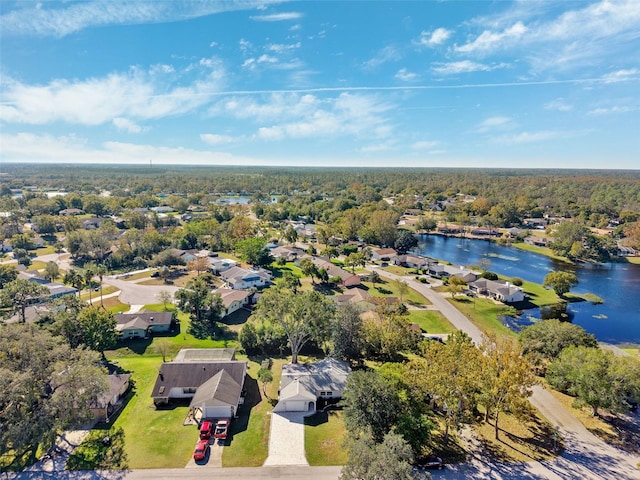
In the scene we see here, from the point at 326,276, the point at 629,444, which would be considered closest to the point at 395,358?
the point at 629,444

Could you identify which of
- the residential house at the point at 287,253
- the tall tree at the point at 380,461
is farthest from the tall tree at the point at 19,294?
the residential house at the point at 287,253

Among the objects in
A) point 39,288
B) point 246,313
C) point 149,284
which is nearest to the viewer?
point 39,288

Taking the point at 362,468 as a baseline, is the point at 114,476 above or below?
below

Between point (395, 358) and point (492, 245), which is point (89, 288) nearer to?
point (395, 358)

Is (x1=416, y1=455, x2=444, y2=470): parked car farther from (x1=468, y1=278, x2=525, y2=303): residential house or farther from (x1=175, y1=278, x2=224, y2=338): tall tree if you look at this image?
(x1=468, y1=278, x2=525, y2=303): residential house

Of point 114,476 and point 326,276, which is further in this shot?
point 326,276

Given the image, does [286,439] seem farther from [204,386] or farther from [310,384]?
[204,386]

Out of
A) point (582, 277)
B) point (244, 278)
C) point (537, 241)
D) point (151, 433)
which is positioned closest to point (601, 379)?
point (151, 433)
